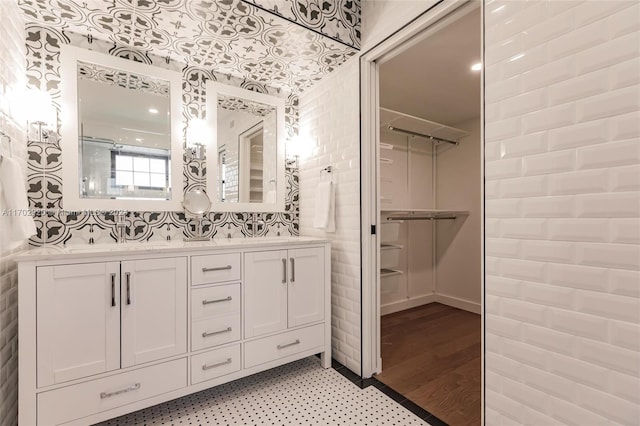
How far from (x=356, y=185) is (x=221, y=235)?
1.14 m

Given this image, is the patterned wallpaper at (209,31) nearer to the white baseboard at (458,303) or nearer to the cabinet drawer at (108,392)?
the cabinet drawer at (108,392)

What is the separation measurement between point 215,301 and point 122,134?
4.32ft

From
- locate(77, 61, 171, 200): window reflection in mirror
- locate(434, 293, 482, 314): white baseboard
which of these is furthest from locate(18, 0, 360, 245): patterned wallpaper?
locate(434, 293, 482, 314): white baseboard

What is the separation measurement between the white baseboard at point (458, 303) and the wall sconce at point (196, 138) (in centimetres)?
337

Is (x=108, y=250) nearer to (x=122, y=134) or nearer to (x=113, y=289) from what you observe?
(x=113, y=289)

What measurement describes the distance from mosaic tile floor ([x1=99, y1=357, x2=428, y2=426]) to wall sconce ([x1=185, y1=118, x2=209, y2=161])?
5.43 ft

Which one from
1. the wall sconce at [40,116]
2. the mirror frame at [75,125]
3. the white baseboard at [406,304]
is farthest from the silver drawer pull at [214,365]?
the white baseboard at [406,304]

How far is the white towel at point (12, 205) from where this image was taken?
126 cm

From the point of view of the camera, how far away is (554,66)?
1.13m

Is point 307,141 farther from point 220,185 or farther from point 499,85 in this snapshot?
point 499,85

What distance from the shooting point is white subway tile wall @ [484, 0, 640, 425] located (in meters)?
0.98

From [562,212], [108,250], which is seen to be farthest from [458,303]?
[108,250]

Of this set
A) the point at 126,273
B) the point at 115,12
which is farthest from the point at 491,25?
the point at 126,273

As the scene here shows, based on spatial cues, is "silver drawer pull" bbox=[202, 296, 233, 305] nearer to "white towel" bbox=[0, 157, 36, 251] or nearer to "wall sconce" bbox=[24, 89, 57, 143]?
"white towel" bbox=[0, 157, 36, 251]
